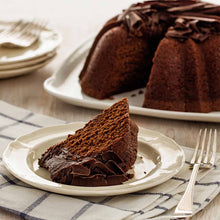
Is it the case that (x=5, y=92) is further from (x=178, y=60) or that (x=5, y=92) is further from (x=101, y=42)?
(x=178, y=60)

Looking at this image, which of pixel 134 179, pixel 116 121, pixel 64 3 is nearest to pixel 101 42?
pixel 116 121

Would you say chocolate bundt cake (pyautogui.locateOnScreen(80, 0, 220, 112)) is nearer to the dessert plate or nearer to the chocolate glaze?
the dessert plate

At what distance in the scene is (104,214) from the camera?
142 centimetres

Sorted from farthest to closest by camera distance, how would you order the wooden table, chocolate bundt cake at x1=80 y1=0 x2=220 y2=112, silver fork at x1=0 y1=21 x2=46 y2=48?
silver fork at x1=0 y1=21 x2=46 y2=48
chocolate bundt cake at x1=80 y1=0 x2=220 y2=112
the wooden table

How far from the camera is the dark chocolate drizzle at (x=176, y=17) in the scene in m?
2.41

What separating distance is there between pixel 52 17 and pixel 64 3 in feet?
2.98

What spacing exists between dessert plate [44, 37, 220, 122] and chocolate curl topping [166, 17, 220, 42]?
15.5 inches

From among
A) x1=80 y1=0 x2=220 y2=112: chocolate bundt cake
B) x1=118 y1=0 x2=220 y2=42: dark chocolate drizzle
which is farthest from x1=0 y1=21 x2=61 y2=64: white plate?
x1=118 y1=0 x2=220 y2=42: dark chocolate drizzle

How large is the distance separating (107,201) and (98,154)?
0.17m

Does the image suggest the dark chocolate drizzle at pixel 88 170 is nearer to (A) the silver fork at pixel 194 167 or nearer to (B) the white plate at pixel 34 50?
(A) the silver fork at pixel 194 167

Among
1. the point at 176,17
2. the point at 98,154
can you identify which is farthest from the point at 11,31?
the point at 98,154

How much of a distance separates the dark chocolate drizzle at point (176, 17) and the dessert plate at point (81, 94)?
387mm

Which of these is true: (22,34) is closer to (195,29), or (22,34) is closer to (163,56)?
(163,56)

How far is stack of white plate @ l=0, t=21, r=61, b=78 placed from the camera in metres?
2.75
